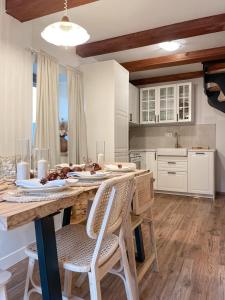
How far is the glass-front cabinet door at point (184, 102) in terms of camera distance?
16.0 ft

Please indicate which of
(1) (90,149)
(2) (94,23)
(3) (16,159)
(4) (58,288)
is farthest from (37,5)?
(4) (58,288)

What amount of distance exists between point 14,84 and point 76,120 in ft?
3.87

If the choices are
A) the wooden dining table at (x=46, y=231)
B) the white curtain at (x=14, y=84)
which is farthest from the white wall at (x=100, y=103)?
the wooden dining table at (x=46, y=231)

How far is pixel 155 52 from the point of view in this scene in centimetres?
384

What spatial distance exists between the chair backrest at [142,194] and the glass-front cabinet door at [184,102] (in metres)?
3.34

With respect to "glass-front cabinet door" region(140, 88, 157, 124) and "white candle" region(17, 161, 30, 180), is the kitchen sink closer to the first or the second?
"glass-front cabinet door" region(140, 88, 157, 124)

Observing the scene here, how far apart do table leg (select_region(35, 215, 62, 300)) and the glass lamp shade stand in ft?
4.49

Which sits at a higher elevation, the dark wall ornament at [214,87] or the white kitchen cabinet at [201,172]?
the dark wall ornament at [214,87]

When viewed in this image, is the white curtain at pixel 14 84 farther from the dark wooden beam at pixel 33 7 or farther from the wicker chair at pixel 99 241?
the wicker chair at pixel 99 241

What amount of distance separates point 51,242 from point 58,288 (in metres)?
0.23

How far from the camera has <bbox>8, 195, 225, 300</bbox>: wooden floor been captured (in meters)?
1.73

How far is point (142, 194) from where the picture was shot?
177 cm

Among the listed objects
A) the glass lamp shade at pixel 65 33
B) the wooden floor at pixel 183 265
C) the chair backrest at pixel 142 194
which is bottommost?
the wooden floor at pixel 183 265

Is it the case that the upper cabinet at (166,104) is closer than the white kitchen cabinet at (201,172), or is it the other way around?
the white kitchen cabinet at (201,172)
